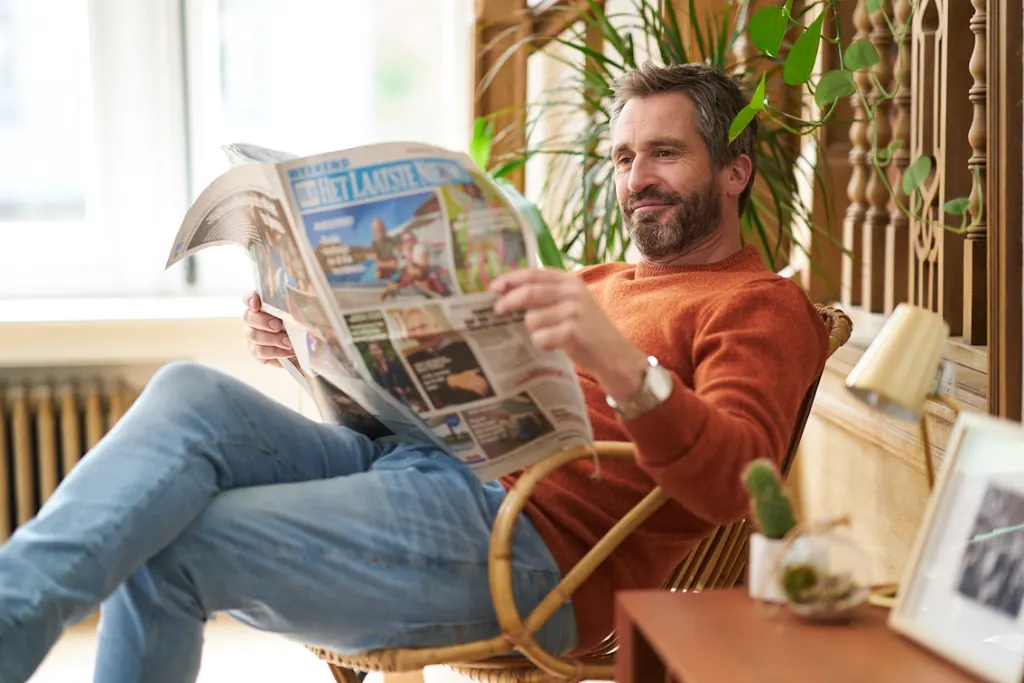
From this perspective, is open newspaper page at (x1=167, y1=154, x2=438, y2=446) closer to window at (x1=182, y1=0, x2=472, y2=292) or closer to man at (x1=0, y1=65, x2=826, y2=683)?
man at (x1=0, y1=65, x2=826, y2=683)

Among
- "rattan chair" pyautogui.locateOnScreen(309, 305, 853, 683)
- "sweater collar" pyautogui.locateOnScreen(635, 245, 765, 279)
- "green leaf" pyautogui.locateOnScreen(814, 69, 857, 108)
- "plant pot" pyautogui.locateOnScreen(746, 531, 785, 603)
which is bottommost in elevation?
"rattan chair" pyautogui.locateOnScreen(309, 305, 853, 683)

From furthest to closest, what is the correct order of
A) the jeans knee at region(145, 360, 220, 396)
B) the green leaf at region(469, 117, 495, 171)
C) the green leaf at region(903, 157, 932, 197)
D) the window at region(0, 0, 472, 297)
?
the window at region(0, 0, 472, 297), the green leaf at region(469, 117, 495, 171), the green leaf at region(903, 157, 932, 197), the jeans knee at region(145, 360, 220, 396)

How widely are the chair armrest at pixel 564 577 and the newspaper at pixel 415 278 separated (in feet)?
0.13

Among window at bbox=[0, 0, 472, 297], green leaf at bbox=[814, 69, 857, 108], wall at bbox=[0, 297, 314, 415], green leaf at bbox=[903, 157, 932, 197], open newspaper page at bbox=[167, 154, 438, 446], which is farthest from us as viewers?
window at bbox=[0, 0, 472, 297]

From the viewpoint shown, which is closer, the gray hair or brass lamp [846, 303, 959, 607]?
brass lamp [846, 303, 959, 607]

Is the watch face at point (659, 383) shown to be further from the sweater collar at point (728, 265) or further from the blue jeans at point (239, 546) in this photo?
the sweater collar at point (728, 265)

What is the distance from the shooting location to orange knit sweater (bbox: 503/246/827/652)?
3.70ft

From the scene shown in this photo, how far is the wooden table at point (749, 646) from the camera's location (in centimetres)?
85

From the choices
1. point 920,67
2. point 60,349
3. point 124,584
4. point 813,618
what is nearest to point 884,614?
A: point 813,618

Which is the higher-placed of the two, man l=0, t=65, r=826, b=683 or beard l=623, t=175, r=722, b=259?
beard l=623, t=175, r=722, b=259

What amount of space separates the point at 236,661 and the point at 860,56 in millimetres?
1867

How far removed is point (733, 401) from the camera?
1205 mm

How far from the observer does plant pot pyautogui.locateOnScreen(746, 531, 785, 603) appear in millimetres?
963

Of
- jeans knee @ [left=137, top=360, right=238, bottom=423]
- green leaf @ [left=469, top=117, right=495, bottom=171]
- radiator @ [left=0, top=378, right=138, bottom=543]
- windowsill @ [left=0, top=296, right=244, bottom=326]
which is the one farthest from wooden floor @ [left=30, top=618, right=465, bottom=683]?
jeans knee @ [left=137, top=360, right=238, bottom=423]
